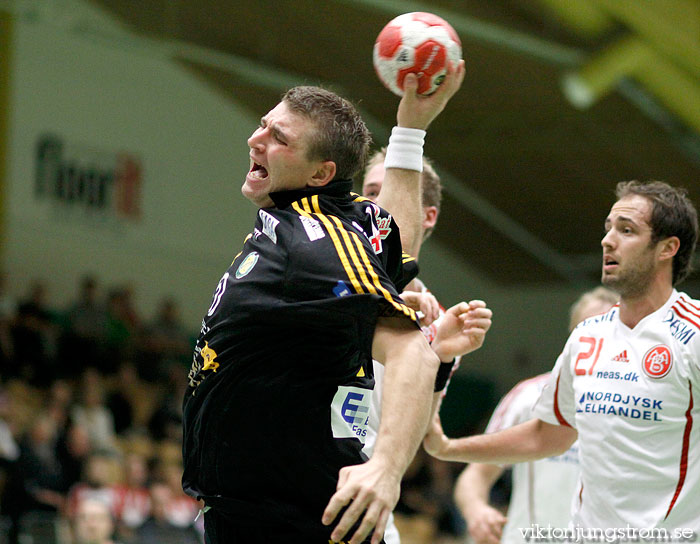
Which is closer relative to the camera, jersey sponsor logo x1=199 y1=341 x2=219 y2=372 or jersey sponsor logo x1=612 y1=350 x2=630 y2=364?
jersey sponsor logo x1=199 y1=341 x2=219 y2=372

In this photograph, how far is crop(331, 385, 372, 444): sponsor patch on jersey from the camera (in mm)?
3184

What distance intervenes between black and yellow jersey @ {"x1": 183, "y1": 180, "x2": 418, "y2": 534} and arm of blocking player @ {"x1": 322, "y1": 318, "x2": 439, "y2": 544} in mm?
71

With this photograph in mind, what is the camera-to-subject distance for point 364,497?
269cm

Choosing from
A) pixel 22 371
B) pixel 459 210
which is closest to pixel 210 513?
pixel 22 371

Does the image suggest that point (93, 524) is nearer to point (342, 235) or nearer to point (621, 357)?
point (621, 357)

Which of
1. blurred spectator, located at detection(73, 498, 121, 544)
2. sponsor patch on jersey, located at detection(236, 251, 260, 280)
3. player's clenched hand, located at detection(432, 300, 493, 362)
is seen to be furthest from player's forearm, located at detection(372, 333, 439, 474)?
blurred spectator, located at detection(73, 498, 121, 544)

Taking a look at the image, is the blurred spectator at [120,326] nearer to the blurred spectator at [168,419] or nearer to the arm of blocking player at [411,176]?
the blurred spectator at [168,419]

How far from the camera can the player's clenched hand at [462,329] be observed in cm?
361

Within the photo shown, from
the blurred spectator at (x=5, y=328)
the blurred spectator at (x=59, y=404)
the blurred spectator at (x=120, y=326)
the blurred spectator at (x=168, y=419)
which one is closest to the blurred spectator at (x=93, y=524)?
the blurred spectator at (x=59, y=404)

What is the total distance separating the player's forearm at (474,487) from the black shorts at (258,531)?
2.76m

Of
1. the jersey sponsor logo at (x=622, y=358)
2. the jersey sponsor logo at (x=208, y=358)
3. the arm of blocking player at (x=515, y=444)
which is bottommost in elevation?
the arm of blocking player at (x=515, y=444)

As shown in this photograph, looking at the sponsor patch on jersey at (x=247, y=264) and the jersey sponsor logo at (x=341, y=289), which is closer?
the jersey sponsor logo at (x=341, y=289)

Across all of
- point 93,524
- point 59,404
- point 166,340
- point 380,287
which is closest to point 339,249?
point 380,287

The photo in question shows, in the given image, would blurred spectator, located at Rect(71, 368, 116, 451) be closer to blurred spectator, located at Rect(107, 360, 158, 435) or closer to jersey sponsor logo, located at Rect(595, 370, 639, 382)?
blurred spectator, located at Rect(107, 360, 158, 435)
